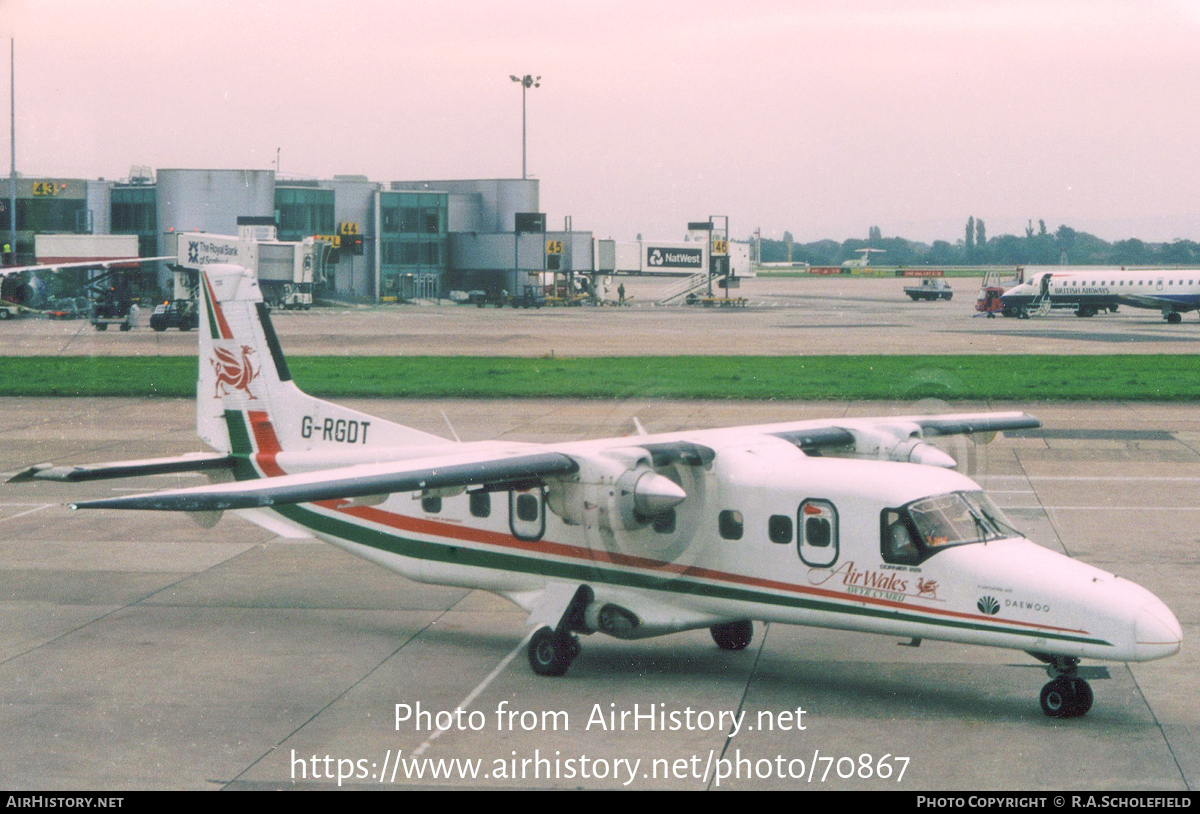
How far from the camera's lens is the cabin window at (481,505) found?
51.7 ft

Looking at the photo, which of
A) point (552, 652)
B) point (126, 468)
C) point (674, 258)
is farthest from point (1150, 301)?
point (126, 468)

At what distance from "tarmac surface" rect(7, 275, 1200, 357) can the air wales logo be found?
148 feet

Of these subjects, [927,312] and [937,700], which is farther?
[927,312]

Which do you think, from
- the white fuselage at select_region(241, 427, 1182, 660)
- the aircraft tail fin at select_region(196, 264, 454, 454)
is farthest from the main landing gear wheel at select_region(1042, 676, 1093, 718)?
the aircraft tail fin at select_region(196, 264, 454, 454)

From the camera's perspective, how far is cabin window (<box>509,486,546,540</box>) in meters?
15.4

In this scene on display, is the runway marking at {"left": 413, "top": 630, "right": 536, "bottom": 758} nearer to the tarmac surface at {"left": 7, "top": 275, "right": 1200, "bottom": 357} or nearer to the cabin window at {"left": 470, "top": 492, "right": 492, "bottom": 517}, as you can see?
the cabin window at {"left": 470, "top": 492, "right": 492, "bottom": 517}

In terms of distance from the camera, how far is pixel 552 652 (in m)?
14.8

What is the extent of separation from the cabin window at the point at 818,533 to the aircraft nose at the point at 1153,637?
3100 millimetres

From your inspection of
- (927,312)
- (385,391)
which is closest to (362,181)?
(927,312)

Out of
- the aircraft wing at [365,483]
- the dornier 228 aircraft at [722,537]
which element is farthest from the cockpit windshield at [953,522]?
the aircraft wing at [365,483]

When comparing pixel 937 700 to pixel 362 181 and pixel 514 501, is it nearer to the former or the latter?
pixel 514 501

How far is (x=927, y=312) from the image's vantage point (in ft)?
323

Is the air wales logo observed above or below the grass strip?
below
